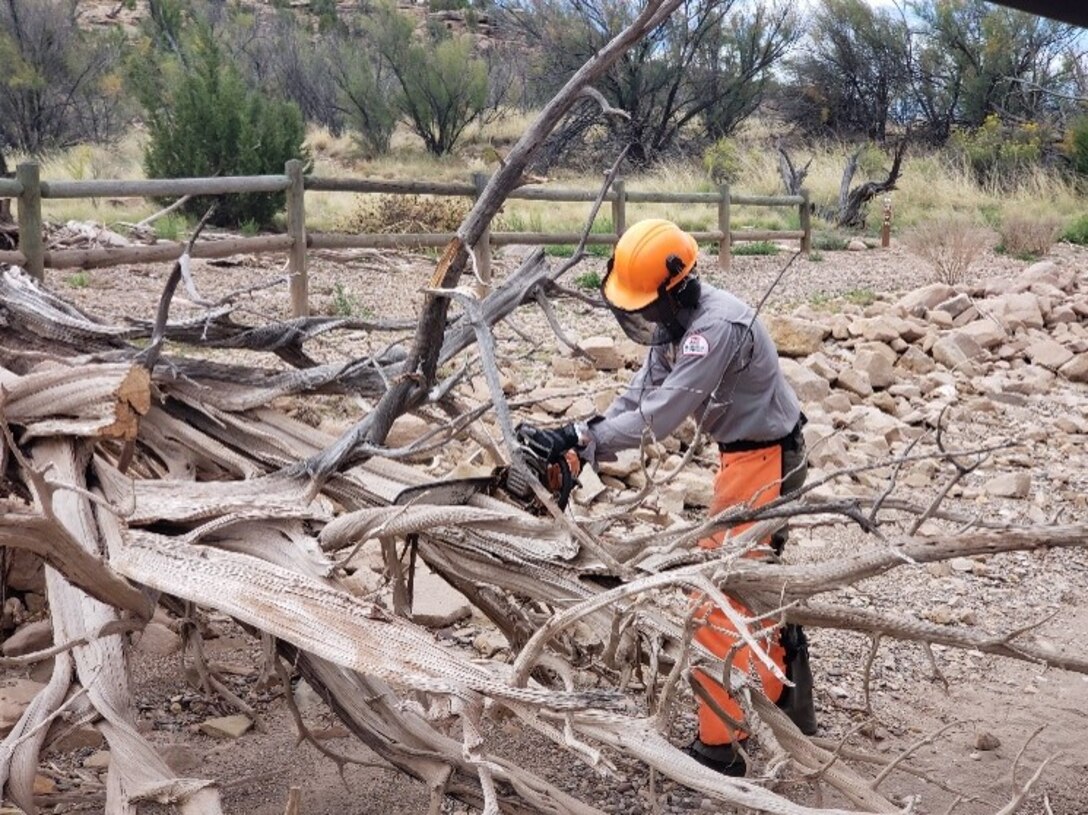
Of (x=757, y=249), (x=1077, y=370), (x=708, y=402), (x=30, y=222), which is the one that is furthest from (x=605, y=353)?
(x=757, y=249)

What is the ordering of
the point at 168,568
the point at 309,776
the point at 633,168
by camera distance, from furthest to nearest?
the point at 633,168, the point at 309,776, the point at 168,568

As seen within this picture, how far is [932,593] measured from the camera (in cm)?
641

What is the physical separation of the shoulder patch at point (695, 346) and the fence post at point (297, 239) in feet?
21.0

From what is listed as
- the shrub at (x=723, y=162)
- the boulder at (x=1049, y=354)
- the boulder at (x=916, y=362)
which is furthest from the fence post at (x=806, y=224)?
the boulder at (x=916, y=362)

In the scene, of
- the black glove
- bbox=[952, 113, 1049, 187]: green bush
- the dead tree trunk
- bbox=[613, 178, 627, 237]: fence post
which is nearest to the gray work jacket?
the black glove

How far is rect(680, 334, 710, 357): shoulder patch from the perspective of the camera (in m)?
4.29

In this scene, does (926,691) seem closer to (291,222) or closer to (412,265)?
(291,222)

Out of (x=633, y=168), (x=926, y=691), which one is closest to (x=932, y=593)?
(x=926, y=691)

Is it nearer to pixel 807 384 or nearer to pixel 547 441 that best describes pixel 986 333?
pixel 807 384

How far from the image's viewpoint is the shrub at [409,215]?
17.4 meters

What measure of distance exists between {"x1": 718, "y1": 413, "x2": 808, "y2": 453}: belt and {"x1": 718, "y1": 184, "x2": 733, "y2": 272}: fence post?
1196 cm

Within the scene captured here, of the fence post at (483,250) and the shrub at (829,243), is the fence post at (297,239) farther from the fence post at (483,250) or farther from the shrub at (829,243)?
the shrub at (829,243)

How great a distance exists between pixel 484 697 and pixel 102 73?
30904 millimetres

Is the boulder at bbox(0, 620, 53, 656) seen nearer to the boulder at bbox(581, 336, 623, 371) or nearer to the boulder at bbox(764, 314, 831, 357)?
the boulder at bbox(581, 336, 623, 371)
